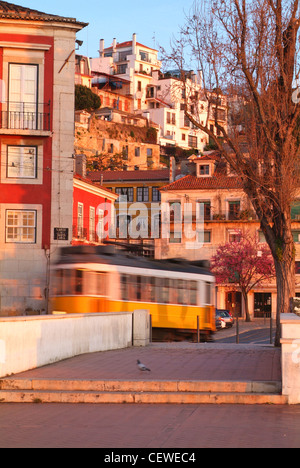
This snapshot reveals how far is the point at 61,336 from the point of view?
16.1 metres

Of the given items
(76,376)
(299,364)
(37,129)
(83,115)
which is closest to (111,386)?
(76,376)

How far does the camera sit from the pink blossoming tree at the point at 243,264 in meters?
66.4

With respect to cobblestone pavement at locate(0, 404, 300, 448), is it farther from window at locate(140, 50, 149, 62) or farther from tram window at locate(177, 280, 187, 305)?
window at locate(140, 50, 149, 62)

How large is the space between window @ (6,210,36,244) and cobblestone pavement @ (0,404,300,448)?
24.7 m

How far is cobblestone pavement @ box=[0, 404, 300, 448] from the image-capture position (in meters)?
8.49

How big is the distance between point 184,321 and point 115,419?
2148 centimetres

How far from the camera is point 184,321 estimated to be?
31734 millimetres

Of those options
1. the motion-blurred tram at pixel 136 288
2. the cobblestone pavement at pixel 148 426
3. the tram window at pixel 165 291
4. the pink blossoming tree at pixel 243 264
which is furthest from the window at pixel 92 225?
the cobblestone pavement at pixel 148 426

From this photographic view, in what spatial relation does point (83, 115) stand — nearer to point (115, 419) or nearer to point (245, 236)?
point (245, 236)

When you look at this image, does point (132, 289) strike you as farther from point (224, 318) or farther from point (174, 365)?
point (224, 318)

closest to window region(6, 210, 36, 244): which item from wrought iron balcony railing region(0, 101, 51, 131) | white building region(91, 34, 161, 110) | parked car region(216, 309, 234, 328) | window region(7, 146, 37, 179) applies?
window region(7, 146, 37, 179)

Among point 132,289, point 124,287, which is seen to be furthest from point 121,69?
point 124,287

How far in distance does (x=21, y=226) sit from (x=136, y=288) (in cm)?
920

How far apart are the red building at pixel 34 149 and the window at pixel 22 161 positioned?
0.16 feet
